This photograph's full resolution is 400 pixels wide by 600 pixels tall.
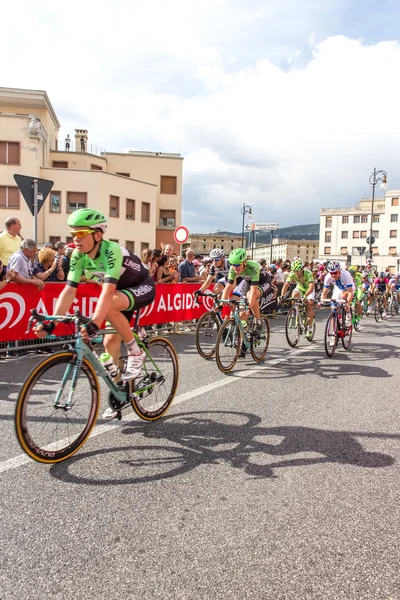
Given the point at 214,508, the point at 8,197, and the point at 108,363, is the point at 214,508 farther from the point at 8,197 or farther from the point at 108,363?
the point at 8,197

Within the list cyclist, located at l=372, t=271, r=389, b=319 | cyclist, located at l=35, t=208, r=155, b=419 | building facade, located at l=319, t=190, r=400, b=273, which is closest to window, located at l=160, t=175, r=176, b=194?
cyclist, located at l=372, t=271, r=389, b=319

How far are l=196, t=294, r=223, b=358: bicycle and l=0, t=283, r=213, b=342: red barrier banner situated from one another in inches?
86.4

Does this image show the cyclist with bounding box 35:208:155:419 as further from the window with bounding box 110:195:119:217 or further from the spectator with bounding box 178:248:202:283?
Result: the window with bounding box 110:195:119:217

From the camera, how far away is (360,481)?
3475 mm

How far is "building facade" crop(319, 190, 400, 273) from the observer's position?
9912cm

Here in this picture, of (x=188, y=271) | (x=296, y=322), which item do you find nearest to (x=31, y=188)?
(x=188, y=271)

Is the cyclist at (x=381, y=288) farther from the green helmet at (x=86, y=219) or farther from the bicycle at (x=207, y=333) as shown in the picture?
the green helmet at (x=86, y=219)

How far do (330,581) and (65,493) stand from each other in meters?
1.80

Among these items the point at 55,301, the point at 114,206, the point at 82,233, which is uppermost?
the point at 114,206

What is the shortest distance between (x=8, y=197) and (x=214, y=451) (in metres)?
33.6

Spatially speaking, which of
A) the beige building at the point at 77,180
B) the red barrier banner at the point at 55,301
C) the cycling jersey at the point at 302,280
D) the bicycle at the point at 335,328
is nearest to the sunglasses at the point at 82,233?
the red barrier banner at the point at 55,301

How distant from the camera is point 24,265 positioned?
25.7ft

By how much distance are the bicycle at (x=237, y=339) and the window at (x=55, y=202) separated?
3029cm

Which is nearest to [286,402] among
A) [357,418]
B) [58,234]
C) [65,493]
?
[357,418]
